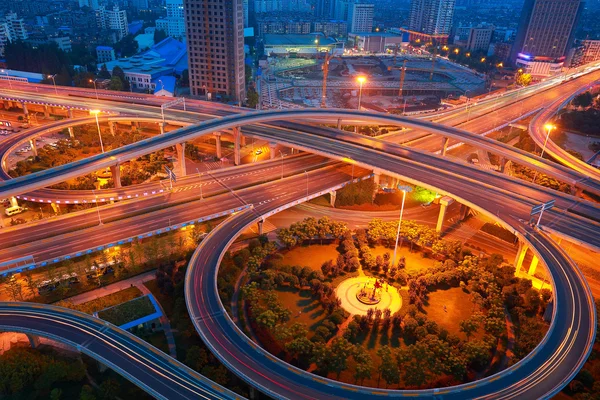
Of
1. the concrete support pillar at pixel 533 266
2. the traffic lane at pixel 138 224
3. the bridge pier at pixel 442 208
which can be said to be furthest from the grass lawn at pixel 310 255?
the concrete support pillar at pixel 533 266

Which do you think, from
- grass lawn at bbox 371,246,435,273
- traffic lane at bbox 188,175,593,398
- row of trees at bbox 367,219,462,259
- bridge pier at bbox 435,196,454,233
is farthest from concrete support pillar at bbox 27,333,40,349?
bridge pier at bbox 435,196,454,233

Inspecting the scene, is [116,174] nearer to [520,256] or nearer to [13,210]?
[13,210]

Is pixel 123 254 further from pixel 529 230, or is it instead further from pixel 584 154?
pixel 584 154

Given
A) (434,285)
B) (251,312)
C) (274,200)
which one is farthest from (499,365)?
(274,200)

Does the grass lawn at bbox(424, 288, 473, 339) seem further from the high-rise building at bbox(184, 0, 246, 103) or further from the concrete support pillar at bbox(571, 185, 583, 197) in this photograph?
the high-rise building at bbox(184, 0, 246, 103)

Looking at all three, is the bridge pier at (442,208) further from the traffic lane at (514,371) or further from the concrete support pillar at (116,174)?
the concrete support pillar at (116,174)

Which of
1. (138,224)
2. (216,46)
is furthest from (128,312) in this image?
(216,46)

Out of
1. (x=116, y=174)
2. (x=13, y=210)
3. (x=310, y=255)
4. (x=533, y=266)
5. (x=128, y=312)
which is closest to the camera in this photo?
(x=128, y=312)
